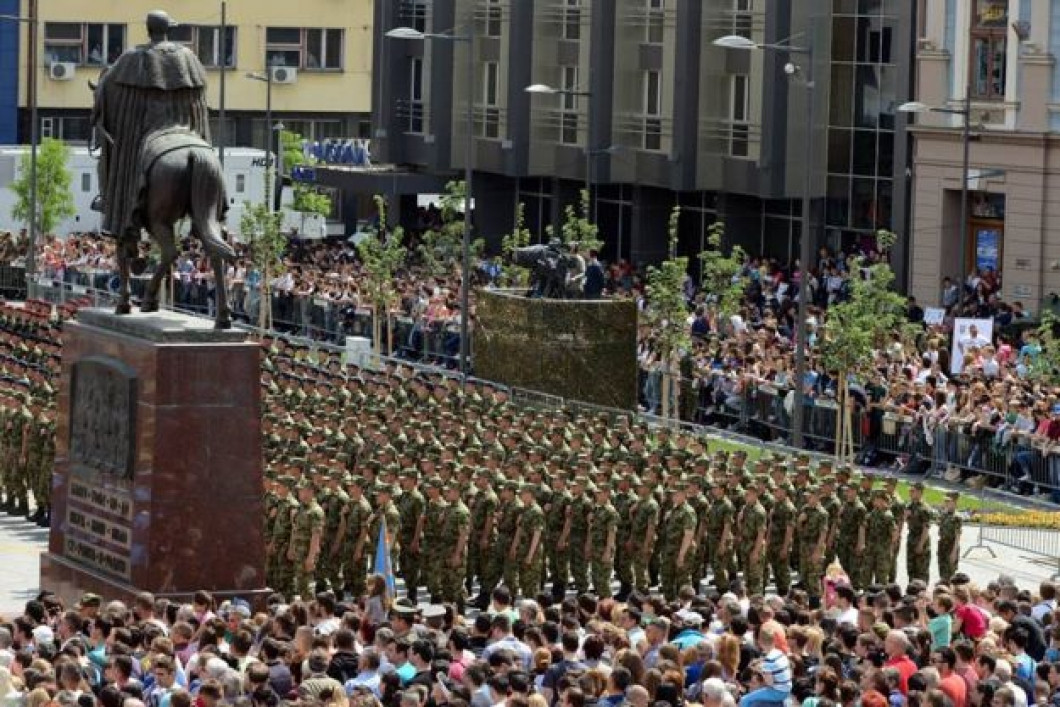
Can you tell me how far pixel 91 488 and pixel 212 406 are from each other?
2.19m

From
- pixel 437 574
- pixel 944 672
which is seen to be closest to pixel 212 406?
pixel 437 574

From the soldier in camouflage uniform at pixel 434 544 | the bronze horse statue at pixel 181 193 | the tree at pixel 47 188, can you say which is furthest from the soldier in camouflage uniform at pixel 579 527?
the tree at pixel 47 188

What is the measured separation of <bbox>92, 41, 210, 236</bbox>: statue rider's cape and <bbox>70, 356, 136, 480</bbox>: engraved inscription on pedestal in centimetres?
149

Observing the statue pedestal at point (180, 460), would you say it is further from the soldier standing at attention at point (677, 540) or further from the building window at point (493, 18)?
the building window at point (493, 18)

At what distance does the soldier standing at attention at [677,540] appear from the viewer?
3416cm

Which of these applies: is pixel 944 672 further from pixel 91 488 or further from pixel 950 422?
pixel 950 422

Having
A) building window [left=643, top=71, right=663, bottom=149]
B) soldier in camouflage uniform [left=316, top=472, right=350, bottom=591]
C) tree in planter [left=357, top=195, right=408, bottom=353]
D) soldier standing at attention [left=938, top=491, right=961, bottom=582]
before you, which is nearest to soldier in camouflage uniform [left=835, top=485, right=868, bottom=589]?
soldier standing at attention [left=938, top=491, right=961, bottom=582]

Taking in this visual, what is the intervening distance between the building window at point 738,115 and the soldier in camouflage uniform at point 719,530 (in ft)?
117

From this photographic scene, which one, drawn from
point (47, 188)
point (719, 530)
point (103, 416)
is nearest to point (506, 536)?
point (719, 530)

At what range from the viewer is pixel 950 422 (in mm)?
45500

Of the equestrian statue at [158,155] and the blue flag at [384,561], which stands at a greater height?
the equestrian statue at [158,155]

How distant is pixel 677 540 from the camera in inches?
1348

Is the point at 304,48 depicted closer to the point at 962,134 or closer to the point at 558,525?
the point at 962,134

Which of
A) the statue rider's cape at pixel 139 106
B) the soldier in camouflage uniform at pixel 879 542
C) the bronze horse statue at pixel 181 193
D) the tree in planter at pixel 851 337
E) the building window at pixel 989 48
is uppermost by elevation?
the building window at pixel 989 48
